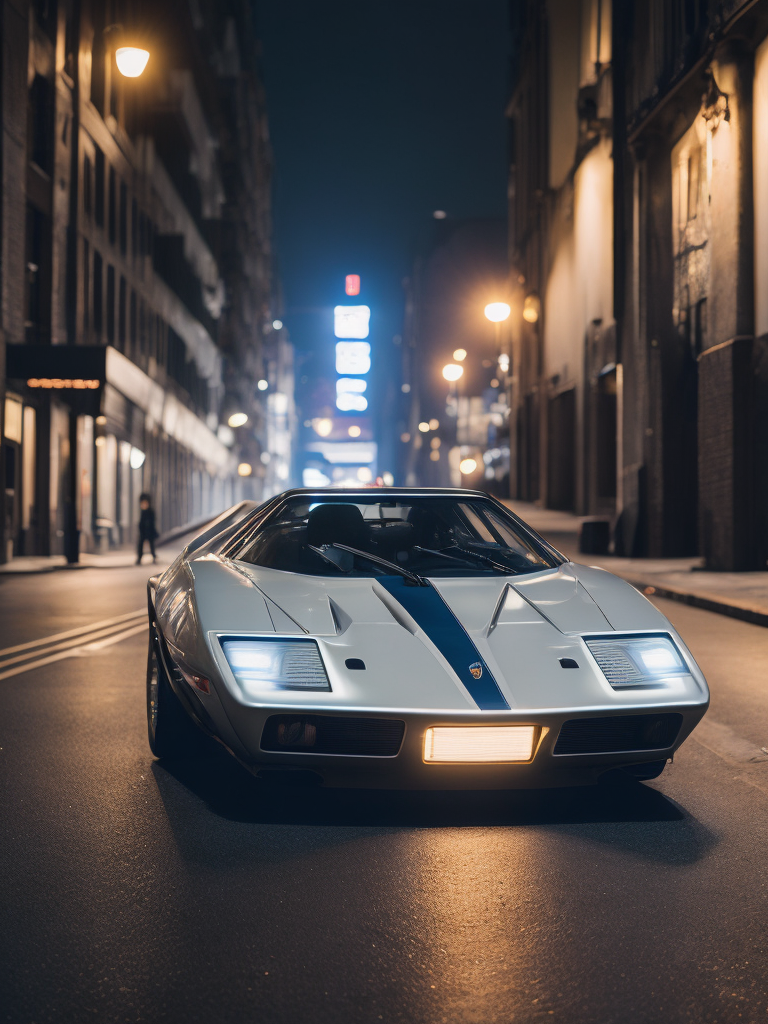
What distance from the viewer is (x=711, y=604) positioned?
1323 centimetres

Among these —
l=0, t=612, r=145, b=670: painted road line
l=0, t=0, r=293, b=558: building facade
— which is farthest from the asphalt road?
l=0, t=0, r=293, b=558: building facade

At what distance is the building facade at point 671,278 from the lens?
58.2 ft

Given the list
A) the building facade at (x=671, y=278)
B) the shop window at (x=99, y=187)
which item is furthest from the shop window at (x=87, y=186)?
the building facade at (x=671, y=278)

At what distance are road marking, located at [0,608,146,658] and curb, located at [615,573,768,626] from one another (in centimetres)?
537

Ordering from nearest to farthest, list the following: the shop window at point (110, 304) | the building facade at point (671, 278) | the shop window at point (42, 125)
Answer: the building facade at point (671, 278)
the shop window at point (42, 125)
the shop window at point (110, 304)

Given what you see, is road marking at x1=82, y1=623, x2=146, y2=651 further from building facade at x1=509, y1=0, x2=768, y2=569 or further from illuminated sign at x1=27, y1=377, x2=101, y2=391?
illuminated sign at x1=27, y1=377, x2=101, y2=391

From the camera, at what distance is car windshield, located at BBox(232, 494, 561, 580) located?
5.05 meters

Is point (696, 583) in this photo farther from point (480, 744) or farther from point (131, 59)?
point (480, 744)

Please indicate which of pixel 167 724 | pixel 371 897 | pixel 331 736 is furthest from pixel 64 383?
pixel 371 897

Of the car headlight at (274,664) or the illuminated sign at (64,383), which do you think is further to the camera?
the illuminated sign at (64,383)

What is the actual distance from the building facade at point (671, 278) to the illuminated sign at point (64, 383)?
11.8 metres

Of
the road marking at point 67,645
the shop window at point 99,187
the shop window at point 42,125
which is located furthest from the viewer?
the shop window at point 99,187

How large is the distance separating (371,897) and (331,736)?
668mm

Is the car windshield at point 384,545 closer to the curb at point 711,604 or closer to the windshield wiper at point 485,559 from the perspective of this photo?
the windshield wiper at point 485,559
